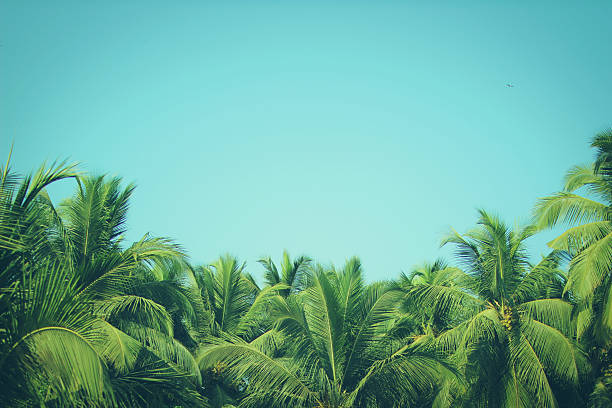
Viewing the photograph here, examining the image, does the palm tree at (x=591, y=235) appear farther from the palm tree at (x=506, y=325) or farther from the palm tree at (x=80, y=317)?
the palm tree at (x=80, y=317)

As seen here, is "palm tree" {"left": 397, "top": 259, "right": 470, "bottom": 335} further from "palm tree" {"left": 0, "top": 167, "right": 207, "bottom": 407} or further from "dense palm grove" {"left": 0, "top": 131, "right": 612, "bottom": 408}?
"palm tree" {"left": 0, "top": 167, "right": 207, "bottom": 407}

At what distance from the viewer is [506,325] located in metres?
17.2

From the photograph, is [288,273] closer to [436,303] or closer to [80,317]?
[436,303]

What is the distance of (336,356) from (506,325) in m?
5.43

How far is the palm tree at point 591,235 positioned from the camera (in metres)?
13.3

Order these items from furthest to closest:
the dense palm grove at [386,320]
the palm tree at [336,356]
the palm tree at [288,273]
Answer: the palm tree at [288,273] → the palm tree at [336,356] → the dense palm grove at [386,320]

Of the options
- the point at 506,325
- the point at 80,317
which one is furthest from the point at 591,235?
the point at 80,317

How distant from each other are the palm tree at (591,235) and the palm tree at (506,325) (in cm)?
113

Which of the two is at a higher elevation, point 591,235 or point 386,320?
point 591,235

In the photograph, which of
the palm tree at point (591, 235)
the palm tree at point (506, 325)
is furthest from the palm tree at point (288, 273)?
the palm tree at point (591, 235)

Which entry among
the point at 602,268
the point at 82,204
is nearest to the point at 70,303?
the point at 82,204

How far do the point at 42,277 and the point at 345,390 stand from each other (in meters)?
11.5

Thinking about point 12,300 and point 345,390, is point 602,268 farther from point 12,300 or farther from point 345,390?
point 12,300

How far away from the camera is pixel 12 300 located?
685 centimetres
